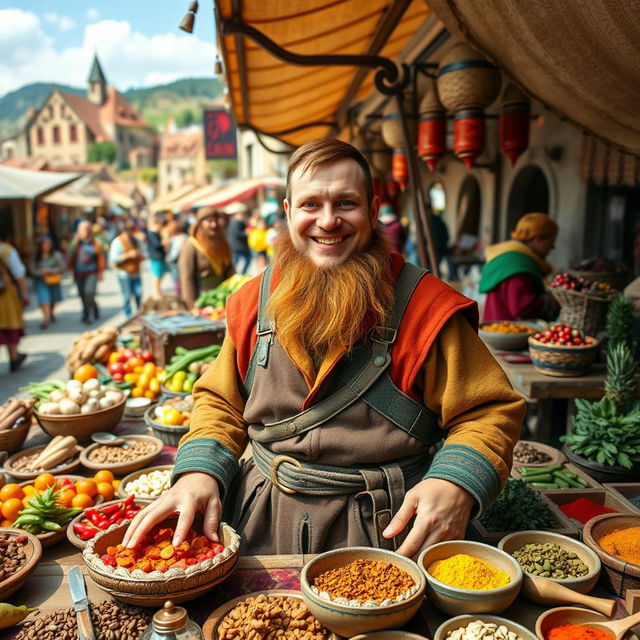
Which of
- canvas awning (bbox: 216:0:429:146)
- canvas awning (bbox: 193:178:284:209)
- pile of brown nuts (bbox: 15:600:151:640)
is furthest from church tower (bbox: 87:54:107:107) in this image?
pile of brown nuts (bbox: 15:600:151:640)

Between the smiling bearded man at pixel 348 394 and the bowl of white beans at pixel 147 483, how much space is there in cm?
70

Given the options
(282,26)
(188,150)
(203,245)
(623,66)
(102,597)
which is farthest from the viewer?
(188,150)

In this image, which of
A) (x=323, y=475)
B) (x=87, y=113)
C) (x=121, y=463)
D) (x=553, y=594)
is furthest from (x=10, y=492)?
(x=87, y=113)

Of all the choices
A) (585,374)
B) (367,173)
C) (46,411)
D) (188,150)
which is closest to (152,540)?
(367,173)

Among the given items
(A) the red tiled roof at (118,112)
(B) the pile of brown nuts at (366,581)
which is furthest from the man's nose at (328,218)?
(A) the red tiled roof at (118,112)

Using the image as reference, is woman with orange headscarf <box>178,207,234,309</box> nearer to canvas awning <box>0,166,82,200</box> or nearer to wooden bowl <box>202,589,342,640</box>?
wooden bowl <box>202,589,342,640</box>

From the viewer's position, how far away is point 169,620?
1296mm

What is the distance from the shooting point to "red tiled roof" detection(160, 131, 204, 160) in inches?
3104

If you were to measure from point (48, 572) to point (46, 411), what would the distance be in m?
1.45

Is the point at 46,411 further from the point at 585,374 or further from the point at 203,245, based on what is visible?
the point at 203,245

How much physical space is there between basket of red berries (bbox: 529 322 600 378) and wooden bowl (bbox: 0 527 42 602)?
2.88 metres

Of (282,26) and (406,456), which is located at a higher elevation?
(282,26)

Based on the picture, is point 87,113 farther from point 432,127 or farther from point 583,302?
point 583,302

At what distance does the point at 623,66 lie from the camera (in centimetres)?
217
